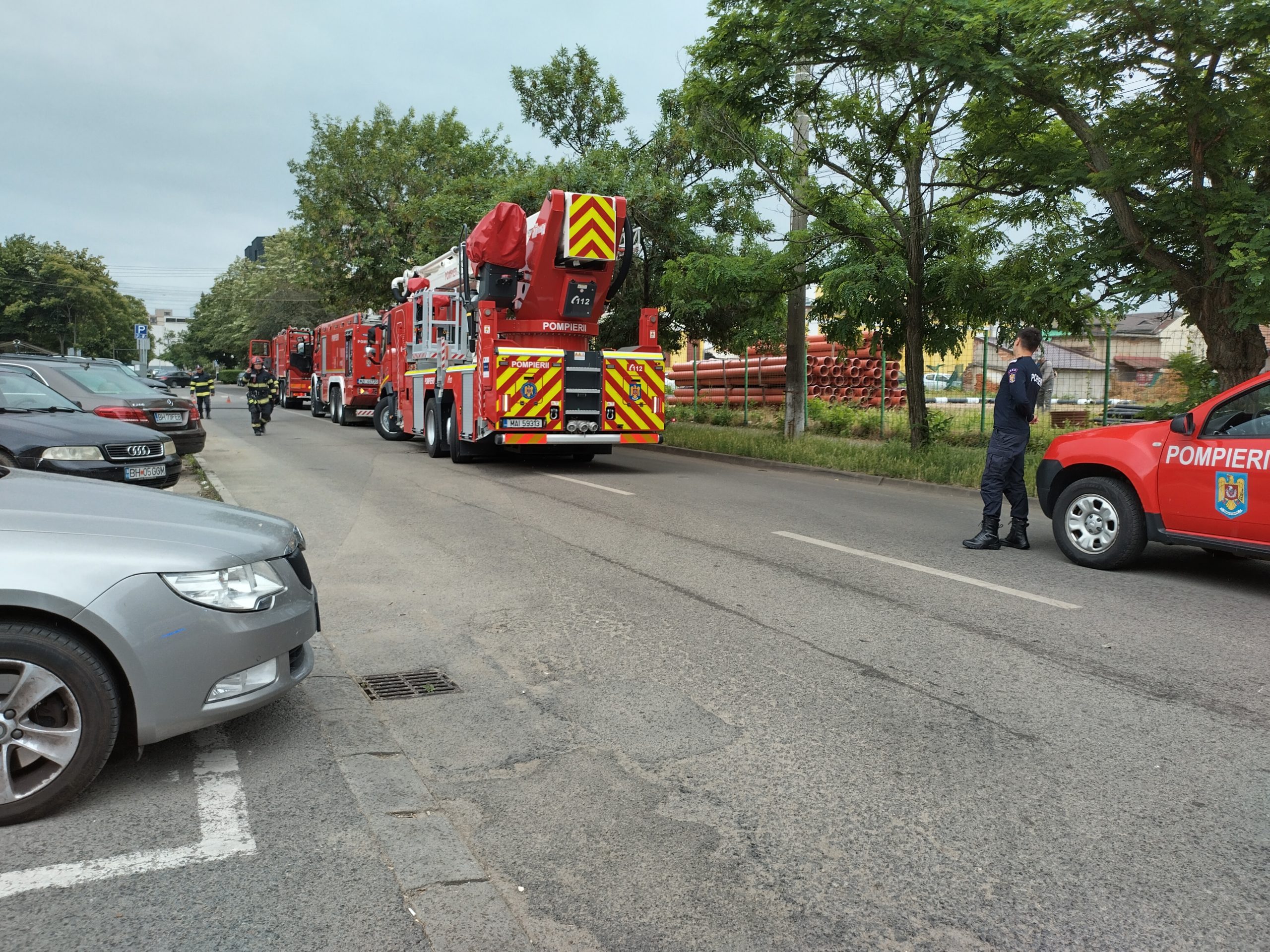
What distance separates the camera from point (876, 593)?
6840mm

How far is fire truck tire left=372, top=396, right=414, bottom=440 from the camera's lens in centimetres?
2142

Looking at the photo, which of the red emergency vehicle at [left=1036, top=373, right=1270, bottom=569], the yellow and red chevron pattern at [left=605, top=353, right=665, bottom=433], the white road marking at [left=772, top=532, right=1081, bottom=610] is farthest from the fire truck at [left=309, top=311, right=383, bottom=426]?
the red emergency vehicle at [left=1036, top=373, right=1270, bottom=569]

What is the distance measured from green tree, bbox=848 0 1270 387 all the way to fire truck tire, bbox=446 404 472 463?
26.5 feet

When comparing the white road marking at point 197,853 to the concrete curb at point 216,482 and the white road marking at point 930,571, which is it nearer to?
the white road marking at point 930,571

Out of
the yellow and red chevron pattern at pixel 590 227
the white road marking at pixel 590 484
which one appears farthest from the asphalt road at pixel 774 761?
the yellow and red chevron pattern at pixel 590 227

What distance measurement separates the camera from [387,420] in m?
21.8

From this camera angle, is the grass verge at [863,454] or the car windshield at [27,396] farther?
the grass verge at [863,454]

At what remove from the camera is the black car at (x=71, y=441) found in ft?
30.7

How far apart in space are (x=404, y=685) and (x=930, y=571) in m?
4.32

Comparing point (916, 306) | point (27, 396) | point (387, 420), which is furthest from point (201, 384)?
point (916, 306)

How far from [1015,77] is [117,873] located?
10265 millimetres

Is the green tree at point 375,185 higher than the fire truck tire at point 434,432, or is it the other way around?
the green tree at point 375,185

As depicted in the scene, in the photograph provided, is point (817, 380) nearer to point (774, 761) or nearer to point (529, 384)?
point (529, 384)

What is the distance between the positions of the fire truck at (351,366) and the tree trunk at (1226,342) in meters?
17.3
